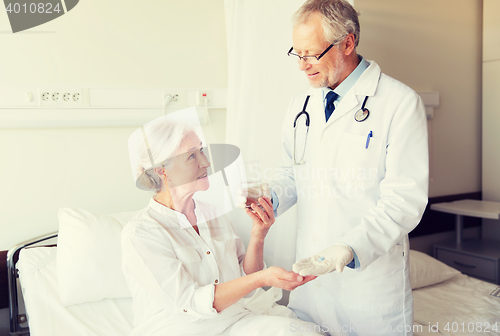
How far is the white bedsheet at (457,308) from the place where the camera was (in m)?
1.61

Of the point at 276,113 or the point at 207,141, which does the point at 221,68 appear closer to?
the point at 276,113

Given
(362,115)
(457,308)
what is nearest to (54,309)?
(362,115)

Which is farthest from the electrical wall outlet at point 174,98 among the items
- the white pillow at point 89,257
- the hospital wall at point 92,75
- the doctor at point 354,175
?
the doctor at point 354,175

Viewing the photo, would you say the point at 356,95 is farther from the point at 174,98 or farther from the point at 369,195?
the point at 174,98

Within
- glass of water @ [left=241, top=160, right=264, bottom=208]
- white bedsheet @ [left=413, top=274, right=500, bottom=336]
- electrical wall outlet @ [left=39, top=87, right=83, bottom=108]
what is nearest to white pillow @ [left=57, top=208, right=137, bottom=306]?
electrical wall outlet @ [left=39, top=87, right=83, bottom=108]

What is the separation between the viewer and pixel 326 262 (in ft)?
3.15

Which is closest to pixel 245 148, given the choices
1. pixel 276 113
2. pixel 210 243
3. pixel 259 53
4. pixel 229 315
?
pixel 276 113

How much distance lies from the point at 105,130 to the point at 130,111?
0.12 meters

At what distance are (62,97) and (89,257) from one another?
2.08 feet

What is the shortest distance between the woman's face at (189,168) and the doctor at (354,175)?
11.0 inches

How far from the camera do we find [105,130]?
5.16 feet

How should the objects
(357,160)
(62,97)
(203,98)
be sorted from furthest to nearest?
(203,98) < (62,97) < (357,160)

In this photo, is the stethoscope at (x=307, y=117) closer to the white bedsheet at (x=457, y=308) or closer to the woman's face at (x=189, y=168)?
the woman's face at (x=189, y=168)

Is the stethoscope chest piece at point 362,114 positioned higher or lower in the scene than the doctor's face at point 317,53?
lower
